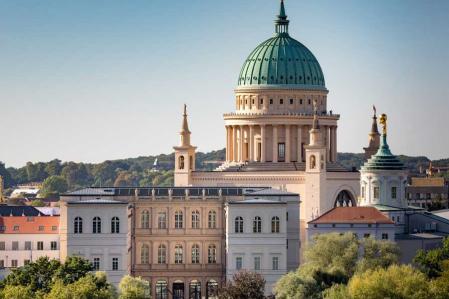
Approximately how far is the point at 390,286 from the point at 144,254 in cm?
3883

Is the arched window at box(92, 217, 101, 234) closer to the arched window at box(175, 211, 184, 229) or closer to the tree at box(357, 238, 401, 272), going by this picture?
the arched window at box(175, 211, 184, 229)

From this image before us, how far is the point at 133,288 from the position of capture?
173m

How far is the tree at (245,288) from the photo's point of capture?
569 ft

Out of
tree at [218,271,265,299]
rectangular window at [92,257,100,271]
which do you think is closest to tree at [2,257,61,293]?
tree at [218,271,265,299]

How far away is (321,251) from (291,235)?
13.9m

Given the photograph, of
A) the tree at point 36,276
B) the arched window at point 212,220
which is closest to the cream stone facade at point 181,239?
the arched window at point 212,220

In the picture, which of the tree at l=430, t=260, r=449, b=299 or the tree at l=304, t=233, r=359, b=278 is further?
the tree at l=304, t=233, r=359, b=278

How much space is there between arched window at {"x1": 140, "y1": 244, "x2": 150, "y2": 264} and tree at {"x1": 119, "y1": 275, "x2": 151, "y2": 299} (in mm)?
13871

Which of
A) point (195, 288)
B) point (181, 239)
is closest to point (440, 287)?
point (195, 288)

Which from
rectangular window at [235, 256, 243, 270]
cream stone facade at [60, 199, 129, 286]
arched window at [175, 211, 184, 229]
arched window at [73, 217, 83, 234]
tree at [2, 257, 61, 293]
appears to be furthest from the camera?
arched window at [175, 211, 184, 229]

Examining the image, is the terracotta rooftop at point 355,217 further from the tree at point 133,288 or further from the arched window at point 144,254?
the tree at point 133,288

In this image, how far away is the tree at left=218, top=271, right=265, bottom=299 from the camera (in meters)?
173

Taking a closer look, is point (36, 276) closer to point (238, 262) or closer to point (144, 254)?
point (238, 262)

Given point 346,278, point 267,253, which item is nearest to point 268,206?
point 267,253
